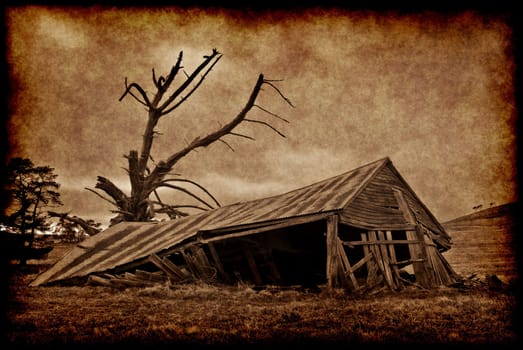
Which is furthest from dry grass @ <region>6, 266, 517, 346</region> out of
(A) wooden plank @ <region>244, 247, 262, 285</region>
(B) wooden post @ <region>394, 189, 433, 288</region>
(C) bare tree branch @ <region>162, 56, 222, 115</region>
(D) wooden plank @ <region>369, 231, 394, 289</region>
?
(C) bare tree branch @ <region>162, 56, 222, 115</region>

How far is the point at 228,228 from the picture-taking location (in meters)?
12.4

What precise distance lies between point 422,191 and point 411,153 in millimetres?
2858

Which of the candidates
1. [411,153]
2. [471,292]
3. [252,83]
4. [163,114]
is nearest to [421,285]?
[471,292]

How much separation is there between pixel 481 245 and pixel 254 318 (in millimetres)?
23019

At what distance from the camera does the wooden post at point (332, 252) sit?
33.8 feet

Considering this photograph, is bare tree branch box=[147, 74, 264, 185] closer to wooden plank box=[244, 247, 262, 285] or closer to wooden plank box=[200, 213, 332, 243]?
wooden plank box=[244, 247, 262, 285]

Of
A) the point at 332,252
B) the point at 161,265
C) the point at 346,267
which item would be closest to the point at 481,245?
the point at 346,267

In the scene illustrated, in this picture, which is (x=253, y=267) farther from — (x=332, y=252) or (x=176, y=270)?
(x=332, y=252)

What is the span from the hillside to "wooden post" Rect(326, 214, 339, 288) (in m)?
13.4

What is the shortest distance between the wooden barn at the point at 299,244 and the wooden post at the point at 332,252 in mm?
25

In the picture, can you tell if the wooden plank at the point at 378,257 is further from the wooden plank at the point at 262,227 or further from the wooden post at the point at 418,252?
the wooden plank at the point at 262,227

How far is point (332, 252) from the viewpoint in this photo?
1062cm

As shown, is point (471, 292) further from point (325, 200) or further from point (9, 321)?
point (9, 321)

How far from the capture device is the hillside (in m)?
22.3
